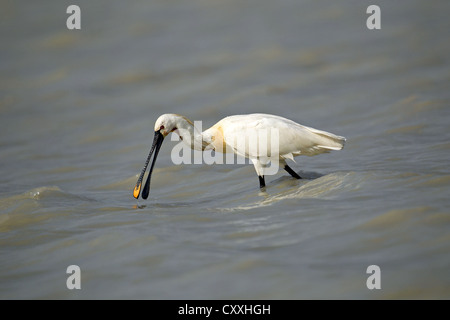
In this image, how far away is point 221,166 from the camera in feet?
35.8

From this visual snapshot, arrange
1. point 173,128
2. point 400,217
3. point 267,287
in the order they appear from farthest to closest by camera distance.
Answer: point 173,128
point 400,217
point 267,287

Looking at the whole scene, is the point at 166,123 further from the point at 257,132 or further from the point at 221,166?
the point at 221,166

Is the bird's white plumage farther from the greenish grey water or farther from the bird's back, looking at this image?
the greenish grey water

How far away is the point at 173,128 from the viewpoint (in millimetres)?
9133

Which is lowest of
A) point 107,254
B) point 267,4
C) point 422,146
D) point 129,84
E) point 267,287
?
point 267,287

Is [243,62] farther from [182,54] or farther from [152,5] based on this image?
[152,5]

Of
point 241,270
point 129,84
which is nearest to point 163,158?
point 129,84

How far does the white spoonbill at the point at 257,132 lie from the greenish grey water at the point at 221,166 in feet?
1.39

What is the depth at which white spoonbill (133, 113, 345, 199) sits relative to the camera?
8.80m

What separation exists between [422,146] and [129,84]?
773 cm

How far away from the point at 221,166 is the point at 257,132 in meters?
2.21

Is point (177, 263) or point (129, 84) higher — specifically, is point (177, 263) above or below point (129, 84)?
below

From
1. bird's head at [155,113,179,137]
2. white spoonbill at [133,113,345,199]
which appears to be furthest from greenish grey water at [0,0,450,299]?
bird's head at [155,113,179,137]

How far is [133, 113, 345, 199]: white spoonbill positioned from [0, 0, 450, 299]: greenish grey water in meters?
0.42
